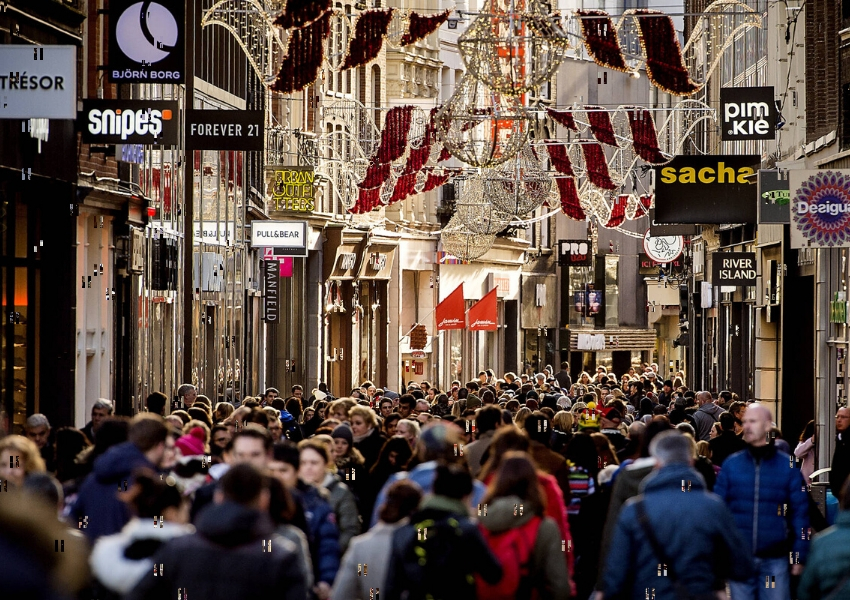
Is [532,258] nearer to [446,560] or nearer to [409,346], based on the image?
[409,346]

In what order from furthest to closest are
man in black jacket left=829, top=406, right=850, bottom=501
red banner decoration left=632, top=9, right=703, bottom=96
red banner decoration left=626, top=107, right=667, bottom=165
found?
red banner decoration left=626, top=107, right=667, bottom=165
red banner decoration left=632, top=9, right=703, bottom=96
man in black jacket left=829, top=406, right=850, bottom=501

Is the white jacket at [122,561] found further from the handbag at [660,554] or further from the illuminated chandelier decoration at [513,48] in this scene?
the illuminated chandelier decoration at [513,48]

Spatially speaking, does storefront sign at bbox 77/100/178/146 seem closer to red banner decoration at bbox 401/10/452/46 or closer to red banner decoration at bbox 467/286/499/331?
red banner decoration at bbox 401/10/452/46

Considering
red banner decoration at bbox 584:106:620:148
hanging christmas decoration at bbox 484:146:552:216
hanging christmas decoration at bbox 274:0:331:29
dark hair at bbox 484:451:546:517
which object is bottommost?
dark hair at bbox 484:451:546:517

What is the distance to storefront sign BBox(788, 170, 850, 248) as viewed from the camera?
56.0 ft

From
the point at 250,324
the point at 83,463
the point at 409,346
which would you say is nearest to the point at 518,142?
the point at 83,463

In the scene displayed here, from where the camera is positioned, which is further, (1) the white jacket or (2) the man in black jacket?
(2) the man in black jacket

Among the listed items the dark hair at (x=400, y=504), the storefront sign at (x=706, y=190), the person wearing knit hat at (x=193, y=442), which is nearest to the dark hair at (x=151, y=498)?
the dark hair at (x=400, y=504)

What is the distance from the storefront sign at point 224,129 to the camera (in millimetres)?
22172

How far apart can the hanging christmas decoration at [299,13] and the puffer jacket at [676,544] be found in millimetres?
12879

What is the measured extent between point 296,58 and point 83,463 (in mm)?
11702

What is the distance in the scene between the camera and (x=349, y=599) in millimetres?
7645

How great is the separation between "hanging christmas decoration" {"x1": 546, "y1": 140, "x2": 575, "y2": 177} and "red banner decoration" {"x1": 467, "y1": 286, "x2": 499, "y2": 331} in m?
3.97

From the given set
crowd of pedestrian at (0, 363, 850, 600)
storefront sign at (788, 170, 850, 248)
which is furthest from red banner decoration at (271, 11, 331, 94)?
crowd of pedestrian at (0, 363, 850, 600)
